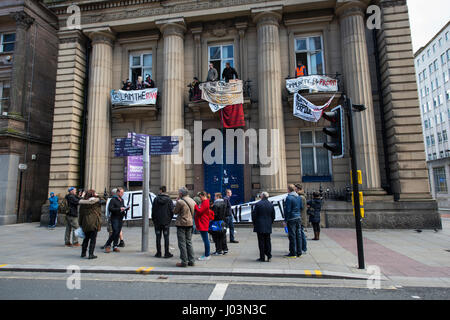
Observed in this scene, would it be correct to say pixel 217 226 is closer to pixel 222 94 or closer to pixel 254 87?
pixel 222 94

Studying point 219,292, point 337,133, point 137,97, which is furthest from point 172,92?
point 219,292

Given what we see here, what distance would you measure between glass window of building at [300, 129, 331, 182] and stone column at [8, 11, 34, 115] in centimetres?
1702

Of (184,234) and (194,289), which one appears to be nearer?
(194,289)

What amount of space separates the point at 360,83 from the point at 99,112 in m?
13.9

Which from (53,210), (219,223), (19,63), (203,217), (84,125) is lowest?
(219,223)

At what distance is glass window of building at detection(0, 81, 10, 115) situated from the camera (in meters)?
18.5

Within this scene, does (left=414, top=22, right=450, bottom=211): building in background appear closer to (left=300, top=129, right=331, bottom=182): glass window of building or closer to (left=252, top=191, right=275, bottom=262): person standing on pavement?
(left=300, top=129, right=331, bottom=182): glass window of building

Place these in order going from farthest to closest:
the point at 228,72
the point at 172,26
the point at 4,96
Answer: the point at 4,96
the point at 172,26
the point at 228,72

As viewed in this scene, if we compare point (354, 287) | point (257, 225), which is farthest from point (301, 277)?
point (257, 225)

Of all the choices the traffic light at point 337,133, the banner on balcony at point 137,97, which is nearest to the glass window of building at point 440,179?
the banner on balcony at point 137,97

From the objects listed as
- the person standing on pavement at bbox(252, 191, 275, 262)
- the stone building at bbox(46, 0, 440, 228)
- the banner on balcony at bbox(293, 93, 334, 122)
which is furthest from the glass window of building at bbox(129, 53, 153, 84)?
the person standing on pavement at bbox(252, 191, 275, 262)

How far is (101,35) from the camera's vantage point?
55.3ft

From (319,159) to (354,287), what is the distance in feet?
33.0
